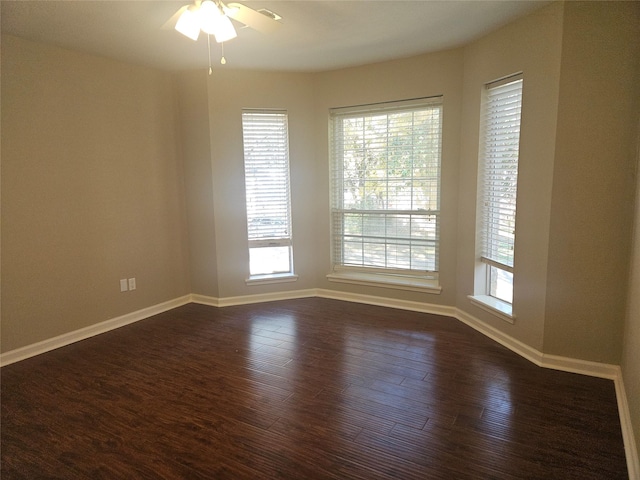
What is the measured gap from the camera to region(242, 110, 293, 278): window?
4.33m

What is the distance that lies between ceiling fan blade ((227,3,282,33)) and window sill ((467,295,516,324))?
2790mm

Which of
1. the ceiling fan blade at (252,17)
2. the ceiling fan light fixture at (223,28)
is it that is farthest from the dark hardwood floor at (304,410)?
the ceiling fan blade at (252,17)

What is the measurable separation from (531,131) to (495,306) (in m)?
1.47

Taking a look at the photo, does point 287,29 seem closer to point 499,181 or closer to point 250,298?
point 499,181

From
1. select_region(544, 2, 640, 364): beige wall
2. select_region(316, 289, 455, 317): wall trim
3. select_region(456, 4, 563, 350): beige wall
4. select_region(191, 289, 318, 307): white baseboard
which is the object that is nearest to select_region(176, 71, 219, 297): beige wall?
select_region(191, 289, 318, 307): white baseboard

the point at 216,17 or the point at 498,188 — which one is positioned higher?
the point at 216,17

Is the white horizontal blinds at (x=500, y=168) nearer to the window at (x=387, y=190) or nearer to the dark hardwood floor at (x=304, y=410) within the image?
the window at (x=387, y=190)

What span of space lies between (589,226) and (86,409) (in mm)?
3518

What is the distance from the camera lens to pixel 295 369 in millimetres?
2912

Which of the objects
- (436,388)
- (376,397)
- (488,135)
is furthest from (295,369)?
(488,135)

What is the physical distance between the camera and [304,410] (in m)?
2.39

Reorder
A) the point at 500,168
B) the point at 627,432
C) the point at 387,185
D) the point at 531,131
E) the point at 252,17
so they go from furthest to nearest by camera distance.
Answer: the point at 387,185, the point at 500,168, the point at 531,131, the point at 252,17, the point at 627,432

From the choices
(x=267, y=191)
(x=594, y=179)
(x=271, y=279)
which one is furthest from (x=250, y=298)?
(x=594, y=179)

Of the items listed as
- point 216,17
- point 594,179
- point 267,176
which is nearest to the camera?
point 216,17
